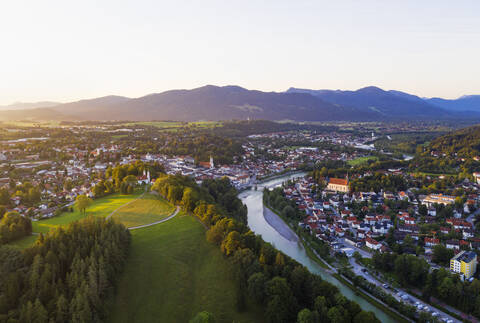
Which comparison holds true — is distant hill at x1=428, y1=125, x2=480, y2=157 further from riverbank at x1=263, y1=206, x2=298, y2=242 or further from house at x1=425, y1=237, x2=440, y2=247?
riverbank at x1=263, y1=206, x2=298, y2=242

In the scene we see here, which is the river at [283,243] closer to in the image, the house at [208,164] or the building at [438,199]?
the house at [208,164]

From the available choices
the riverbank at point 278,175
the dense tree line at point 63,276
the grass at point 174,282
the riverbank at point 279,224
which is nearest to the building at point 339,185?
the riverbank at point 279,224

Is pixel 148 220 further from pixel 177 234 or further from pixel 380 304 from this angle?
pixel 380 304

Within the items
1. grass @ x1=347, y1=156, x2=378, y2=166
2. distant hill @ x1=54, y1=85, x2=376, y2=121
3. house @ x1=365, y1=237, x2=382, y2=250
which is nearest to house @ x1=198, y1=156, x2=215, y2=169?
grass @ x1=347, y1=156, x2=378, y2=166

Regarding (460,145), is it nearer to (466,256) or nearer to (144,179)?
(466,256)

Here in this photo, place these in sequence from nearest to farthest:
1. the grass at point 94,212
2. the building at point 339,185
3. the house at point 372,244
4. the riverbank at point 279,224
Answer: the grass at point 94,212
the house at point 372,244
the riverbank at point 279,224
the building at point 339,185

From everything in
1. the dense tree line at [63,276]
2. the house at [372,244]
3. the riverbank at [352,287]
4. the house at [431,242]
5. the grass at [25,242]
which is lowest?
the riverbank at [352,287]
